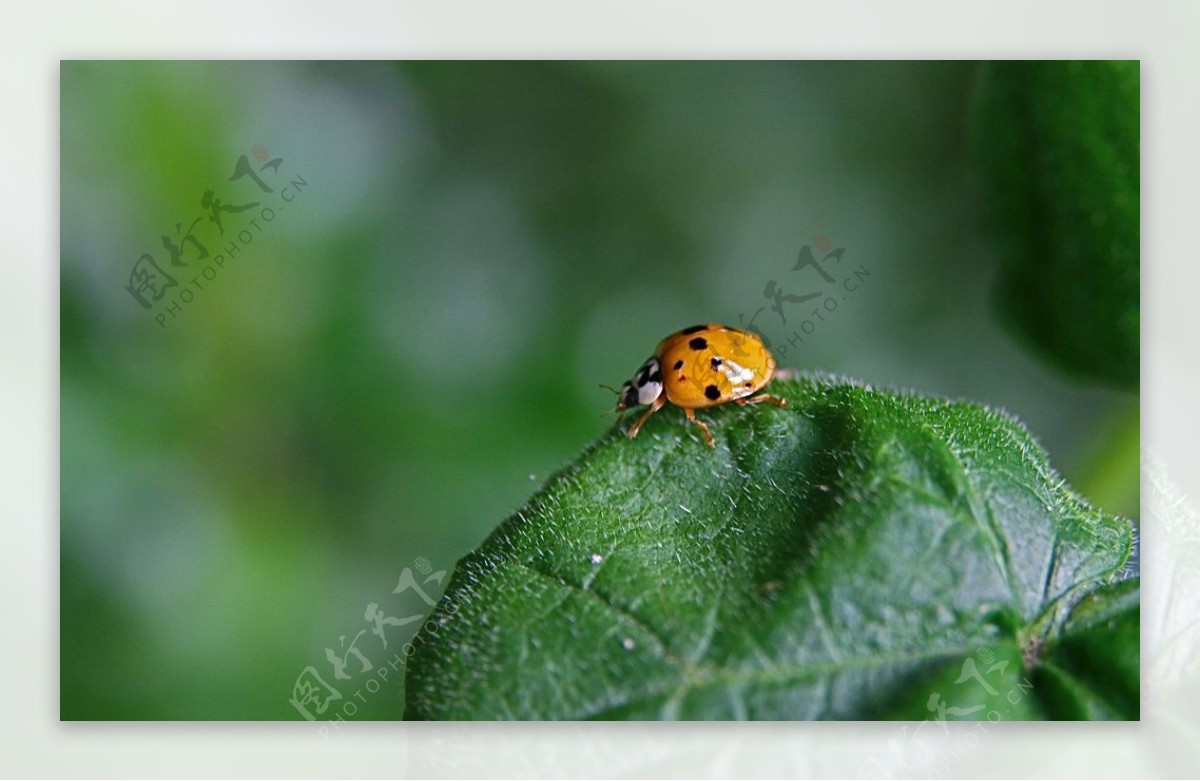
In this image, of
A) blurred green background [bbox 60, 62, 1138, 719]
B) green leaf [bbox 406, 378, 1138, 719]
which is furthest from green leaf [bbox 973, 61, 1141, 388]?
green leaf [bbox 406, 378, 1138, 719]

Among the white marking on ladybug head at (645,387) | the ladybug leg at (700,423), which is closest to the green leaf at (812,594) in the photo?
the ladybug leg at (700,423)

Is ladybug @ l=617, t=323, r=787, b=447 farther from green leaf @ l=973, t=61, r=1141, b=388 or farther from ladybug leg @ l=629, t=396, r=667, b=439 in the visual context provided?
green leaf @ l=973, t=61, r=1141, b=388

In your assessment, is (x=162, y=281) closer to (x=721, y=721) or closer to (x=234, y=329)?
(x=234, y=329)

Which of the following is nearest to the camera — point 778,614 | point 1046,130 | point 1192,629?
point 778,614

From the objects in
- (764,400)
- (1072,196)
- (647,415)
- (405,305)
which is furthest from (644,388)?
(405,305)

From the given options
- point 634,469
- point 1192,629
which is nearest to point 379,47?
point 634,469

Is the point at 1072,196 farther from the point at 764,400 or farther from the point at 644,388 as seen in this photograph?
the point at 644,388

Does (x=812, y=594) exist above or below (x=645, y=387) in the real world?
below

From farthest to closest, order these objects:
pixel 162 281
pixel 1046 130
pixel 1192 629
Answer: pixel 162 281
pixel 1046 130
pixel 1192 629
